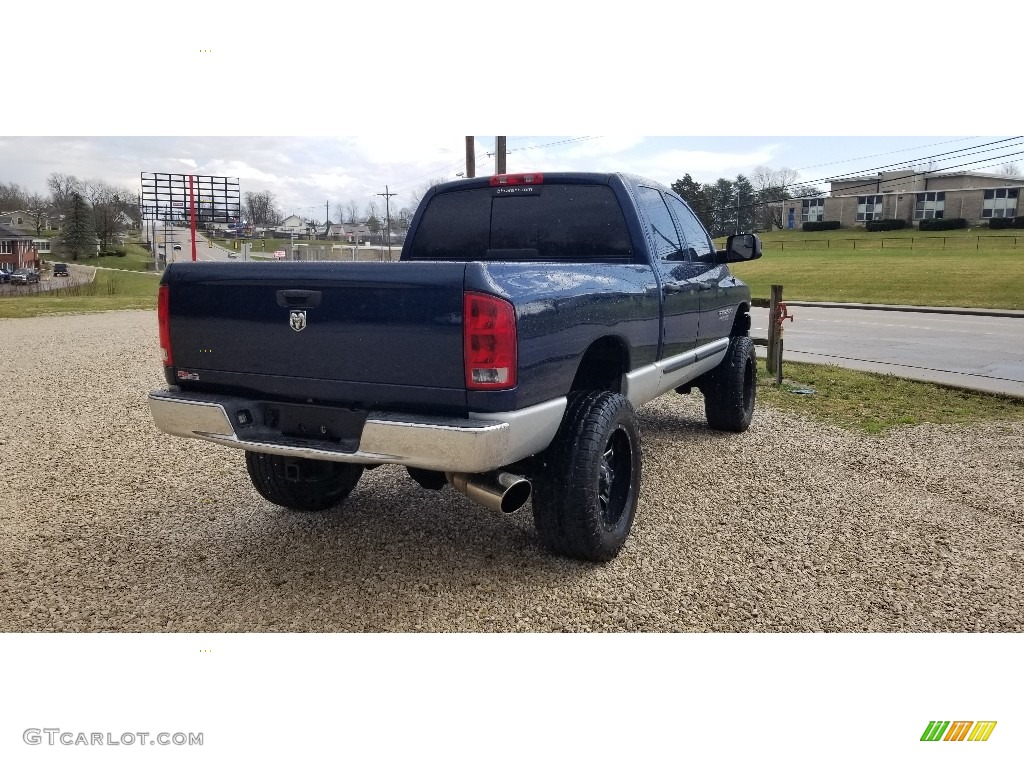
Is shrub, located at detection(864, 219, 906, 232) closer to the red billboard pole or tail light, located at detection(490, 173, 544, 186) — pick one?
the red billboard pole

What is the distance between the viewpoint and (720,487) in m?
4.93

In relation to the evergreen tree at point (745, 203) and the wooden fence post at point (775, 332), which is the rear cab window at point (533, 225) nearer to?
the wooden fence post at point (775, 332)

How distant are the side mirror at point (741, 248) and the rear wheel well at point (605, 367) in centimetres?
199

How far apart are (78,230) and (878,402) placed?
8.20 m

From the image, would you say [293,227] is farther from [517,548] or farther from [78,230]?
[517,548]

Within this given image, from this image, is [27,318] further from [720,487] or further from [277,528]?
[720,487]

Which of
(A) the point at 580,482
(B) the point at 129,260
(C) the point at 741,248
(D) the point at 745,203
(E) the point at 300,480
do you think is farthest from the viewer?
(B) the point at 129,260

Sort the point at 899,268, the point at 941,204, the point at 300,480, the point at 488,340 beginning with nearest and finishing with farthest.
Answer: the point at 488,340, the point at 300,480, the point at 941,204, the point at 899,268

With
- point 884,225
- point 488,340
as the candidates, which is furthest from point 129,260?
point 884,225

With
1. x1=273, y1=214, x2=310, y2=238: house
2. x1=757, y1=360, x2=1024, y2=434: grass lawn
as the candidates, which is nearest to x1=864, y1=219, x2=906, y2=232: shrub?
x1=757, y1=360, x2=1024, y2=434: grass lawn

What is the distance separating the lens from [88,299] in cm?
2114

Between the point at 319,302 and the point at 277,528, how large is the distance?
1631 mm

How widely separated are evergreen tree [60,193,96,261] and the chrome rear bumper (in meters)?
3.11

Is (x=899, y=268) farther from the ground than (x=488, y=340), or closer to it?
farther from the ground
